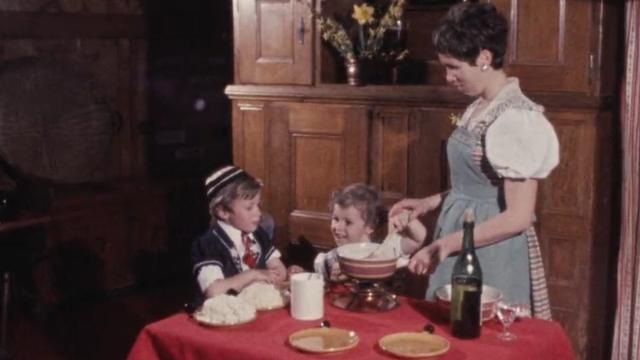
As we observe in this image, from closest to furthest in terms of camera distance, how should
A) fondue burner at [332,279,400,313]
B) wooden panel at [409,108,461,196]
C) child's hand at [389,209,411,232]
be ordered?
fondue burner at [332,279,400,313]
child's hand at [389,209,411,232]
wooden panel at [409,108,461,196]

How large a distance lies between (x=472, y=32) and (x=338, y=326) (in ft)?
3.02

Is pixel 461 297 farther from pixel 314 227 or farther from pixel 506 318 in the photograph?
pixel 314 227

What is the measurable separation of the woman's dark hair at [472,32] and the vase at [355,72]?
146cm

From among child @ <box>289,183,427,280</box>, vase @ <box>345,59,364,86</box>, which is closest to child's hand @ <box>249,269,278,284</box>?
child @ <box>289,183,427,280</box>

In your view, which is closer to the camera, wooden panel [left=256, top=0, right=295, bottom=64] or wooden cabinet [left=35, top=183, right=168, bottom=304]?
wooden panel [left=256, top=0, right=295, bottom=64]

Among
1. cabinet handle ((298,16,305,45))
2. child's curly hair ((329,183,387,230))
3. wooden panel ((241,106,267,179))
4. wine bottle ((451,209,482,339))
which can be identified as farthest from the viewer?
wooden panel ((241,106,267,179))

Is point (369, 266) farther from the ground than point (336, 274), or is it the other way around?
point (369, 266)

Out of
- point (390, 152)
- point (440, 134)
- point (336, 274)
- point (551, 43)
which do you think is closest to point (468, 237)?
point (336, 274)

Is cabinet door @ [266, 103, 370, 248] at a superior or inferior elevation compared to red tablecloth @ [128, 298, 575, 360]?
superior

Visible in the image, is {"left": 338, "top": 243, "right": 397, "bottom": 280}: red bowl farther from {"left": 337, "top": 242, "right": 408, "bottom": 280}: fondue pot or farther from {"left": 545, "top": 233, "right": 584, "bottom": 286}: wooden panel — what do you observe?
{"left": 545, "top": 233, "right": 584, "bottom": 286}: wooden panel

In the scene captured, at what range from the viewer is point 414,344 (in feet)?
6.87

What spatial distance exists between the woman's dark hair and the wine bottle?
0.60 meters

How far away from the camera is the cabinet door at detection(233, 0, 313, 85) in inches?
163

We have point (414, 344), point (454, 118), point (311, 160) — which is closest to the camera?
point (414, 344)
